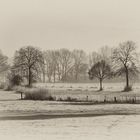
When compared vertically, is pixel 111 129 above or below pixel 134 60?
below

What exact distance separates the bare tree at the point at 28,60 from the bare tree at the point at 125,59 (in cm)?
2316

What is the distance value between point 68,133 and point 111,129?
2.82m

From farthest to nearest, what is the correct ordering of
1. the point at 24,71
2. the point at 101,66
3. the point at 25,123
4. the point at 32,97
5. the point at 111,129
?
the point at 24,71 < the point at 101,66 < the point at 32,97 < the point at 25,123 < the point at 111,129

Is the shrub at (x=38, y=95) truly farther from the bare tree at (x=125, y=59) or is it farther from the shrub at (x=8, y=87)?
the bare tree at (x=125, y=59)

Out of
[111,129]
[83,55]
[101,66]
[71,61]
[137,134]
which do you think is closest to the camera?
[137,134]

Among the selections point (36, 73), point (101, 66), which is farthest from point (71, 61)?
point (101, 66)

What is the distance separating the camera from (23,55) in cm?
9838

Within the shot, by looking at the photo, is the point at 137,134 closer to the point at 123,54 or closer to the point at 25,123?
the point at 25,123

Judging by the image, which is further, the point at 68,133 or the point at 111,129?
the point at 111,129

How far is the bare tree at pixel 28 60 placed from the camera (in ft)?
319

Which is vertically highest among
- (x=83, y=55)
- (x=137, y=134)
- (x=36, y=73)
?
(x=83, y=55)

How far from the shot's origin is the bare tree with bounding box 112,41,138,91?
3317 inches

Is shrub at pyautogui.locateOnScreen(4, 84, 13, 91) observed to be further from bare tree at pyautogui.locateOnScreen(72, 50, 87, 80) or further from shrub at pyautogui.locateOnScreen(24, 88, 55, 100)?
bare tree at pyautogui.locateOnScreen(72, 50, 87, 80)

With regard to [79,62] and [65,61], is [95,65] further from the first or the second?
[79,62]
